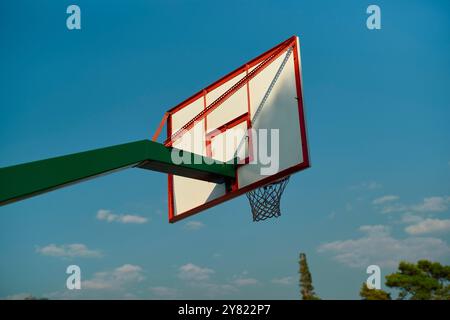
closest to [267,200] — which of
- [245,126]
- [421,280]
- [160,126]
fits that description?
[245,126]

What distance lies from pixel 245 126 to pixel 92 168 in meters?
2.75

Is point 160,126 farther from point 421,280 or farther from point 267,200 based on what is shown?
point 421,280

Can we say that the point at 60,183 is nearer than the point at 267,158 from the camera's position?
Yes

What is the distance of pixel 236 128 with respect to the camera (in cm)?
961

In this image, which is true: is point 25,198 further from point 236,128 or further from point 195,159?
point 236,128

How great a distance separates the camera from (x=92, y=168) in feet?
25.8

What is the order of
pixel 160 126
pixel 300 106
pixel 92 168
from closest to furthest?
pixel 92 168 < pixel 300 106 < pixel 160 126

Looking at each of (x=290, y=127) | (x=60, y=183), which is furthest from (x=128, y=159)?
(x=290, y=127)

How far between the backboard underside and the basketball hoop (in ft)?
0.71

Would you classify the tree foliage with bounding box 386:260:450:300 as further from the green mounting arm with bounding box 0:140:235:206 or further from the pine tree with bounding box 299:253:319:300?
the green mounting arm with bounding box 0:140:235:206

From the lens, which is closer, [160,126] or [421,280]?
[160,126]

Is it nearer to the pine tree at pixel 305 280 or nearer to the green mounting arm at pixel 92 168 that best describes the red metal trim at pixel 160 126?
the green mounting arm at pixel 92 168
